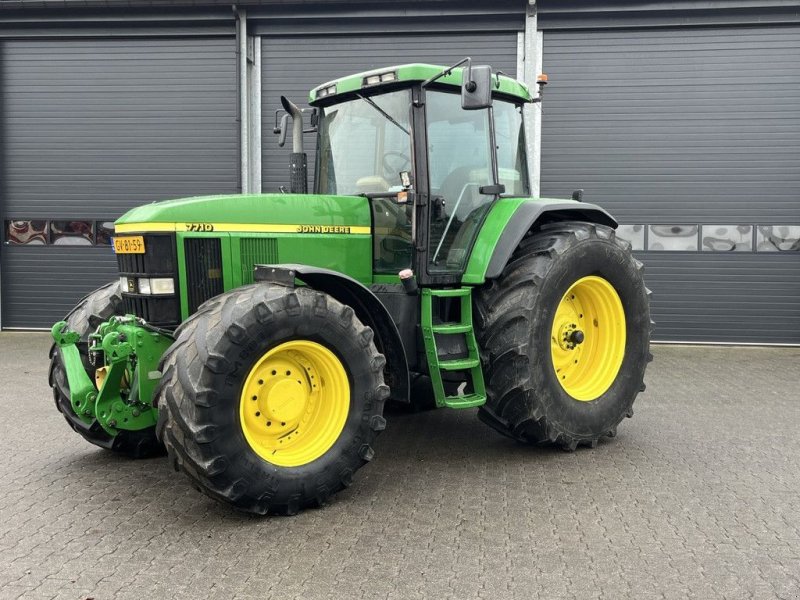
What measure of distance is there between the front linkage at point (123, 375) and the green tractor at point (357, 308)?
0.01 metres

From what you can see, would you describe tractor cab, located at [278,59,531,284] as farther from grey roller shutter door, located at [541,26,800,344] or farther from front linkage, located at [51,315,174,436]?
grey roller shutter door, located at [541,26,800,344]

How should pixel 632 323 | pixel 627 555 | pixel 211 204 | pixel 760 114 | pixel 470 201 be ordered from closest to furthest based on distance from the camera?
pixel 627 555 → pixel 211 204 → pixel 470 201 → pixel 632 323 → pixel 760 114

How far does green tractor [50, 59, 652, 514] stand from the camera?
12.0ft

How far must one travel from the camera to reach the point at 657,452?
498 cm

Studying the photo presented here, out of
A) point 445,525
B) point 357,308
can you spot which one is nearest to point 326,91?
point 357,308

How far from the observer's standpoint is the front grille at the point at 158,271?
4.09 meters

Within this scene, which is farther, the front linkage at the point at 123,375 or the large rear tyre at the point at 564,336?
the large rear tyre at the point at 564,336

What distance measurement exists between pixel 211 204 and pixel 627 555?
289cm

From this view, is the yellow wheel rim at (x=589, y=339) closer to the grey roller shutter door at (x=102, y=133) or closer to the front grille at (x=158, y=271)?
the front grille at (x=158, y=271)

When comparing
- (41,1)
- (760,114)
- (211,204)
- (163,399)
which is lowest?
Result: (163,399)

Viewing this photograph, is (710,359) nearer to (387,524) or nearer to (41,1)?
(387,524)

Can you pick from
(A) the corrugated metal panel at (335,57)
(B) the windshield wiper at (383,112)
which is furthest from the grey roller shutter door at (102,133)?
(B) the windshield wiper at (383,112)

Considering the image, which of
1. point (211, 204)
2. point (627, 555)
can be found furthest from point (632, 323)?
point (211, 204)

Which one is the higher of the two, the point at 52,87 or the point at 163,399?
the point at 52,87
